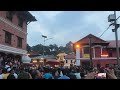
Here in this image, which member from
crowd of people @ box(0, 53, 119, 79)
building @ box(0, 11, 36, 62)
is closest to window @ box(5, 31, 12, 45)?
building @ box(0, 11, 36, 62)

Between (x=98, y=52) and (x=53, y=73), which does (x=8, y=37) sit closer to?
(x=53, y=73)

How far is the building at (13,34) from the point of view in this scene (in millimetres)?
15095

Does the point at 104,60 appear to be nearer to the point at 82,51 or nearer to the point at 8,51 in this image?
the point at 82,51

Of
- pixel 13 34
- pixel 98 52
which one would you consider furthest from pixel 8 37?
pixel 98 52

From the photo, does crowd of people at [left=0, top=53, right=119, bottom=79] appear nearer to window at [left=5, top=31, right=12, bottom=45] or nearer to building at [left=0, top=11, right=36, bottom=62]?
building at [left=0, top=11, right=36, bottom=62]

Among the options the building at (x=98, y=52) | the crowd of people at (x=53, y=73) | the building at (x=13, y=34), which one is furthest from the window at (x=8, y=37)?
the building at (x=98, y=52)

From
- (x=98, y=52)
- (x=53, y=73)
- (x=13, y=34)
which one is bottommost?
(x=53, y=73)

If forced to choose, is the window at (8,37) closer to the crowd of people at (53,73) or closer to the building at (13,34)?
the building at (13,34)

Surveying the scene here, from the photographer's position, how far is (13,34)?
17.2 metres

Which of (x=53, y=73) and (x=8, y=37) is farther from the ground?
(x=8, y=37)

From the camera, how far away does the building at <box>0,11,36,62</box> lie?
15095 millimetres

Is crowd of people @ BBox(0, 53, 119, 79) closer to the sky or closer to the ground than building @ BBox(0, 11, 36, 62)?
closer to the ground
